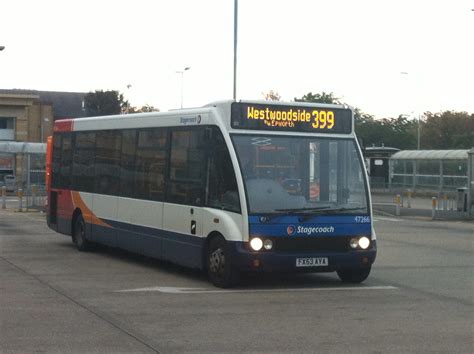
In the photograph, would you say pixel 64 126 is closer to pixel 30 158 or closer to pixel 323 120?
pixel 323 120

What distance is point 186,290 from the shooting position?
12938 millimetres

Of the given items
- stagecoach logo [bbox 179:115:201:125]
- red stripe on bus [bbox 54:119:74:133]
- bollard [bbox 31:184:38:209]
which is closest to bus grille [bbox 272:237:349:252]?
stagecoach logo [bbox 179:115:201:125]

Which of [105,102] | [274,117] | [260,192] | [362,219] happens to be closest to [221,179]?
[260,192]

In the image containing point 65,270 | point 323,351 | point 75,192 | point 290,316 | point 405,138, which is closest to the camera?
point 323,351

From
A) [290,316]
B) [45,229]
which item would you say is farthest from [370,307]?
[45,229]

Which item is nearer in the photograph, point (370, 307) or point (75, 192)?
point (370, 307)

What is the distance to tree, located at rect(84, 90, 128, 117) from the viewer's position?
92.0 meters

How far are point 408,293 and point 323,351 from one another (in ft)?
15.2

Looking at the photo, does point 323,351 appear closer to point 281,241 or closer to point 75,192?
point 281,241

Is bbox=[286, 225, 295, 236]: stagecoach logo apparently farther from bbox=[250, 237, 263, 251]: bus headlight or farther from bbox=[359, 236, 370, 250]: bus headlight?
bbox=[359, 236, 370, 250]: bus headlight

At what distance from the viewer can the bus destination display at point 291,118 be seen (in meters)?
13.3

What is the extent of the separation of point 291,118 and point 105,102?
8090 cm

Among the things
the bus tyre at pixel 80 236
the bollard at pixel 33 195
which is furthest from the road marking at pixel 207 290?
the bollard at pixel 33 195

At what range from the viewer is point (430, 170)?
57312 millimetres
